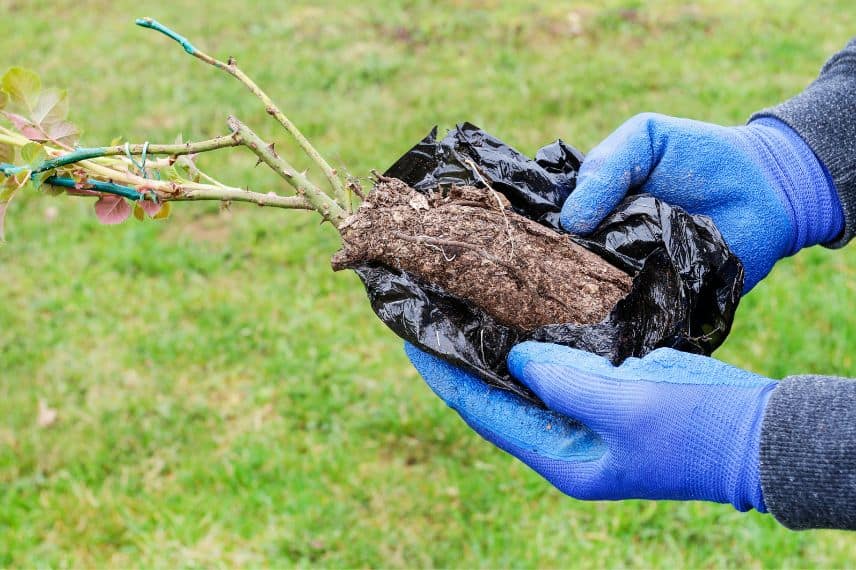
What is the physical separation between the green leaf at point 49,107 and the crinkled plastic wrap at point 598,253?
72cm

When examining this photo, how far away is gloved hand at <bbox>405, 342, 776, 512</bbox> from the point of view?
1426 mm

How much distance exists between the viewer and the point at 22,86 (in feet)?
5.17

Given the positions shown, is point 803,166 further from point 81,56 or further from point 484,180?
point 81,56

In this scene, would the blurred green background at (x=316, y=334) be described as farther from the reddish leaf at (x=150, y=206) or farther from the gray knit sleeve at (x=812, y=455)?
the gray knit sleeve at (x=812, y=455)

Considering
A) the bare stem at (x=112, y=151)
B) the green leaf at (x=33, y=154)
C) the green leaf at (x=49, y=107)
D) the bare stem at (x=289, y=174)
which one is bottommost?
the bare stem at (x=289, y=174)

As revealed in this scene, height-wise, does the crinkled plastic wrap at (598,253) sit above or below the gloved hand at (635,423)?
above

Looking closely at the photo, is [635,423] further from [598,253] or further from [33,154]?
[33,154]

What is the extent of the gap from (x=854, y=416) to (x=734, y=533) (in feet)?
4.06

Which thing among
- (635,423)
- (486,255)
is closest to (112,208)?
(486,255)

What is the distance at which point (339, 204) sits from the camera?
1.80 m

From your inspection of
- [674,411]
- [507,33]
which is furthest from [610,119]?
[674,411]

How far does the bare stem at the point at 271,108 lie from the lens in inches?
63.1

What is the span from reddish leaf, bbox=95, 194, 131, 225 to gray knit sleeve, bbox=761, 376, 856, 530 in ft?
4.54

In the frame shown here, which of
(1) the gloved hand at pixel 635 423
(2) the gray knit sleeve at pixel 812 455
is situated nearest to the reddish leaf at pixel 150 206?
(1) the gloved hand at pixel 635 423
